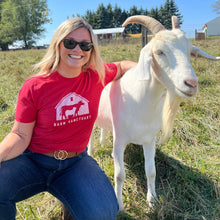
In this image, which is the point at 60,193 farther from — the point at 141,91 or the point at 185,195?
the point at 185,195

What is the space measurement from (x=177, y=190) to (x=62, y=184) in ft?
4.24

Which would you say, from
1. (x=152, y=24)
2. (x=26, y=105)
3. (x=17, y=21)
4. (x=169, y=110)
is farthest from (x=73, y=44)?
(x=17, y=21)

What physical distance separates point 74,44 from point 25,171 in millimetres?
1078

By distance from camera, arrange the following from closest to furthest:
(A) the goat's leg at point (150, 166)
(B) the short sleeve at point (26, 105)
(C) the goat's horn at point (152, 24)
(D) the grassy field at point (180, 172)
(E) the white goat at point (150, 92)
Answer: (E) the white goat at point (150, 92), (B) the short sleeve at point (26, 105), (C) the goat's horn at point (152, 24), (D) the grassy field at point (180, 172), (A) the goat's leg at point (150, 166)

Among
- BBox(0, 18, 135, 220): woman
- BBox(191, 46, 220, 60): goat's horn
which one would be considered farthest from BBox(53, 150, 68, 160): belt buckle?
BBox(191, 46, 220, 60): goat's horn

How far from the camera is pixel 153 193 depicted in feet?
7.45

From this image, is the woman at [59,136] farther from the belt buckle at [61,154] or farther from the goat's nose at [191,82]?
the goat's nose at [191,82]

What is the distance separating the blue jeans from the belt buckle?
0.03 meters

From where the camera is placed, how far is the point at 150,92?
193 cm

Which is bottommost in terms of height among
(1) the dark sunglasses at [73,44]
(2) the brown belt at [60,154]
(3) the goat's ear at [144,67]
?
→ (2) the brown belt at [60,154]

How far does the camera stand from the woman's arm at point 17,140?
5.28 feet

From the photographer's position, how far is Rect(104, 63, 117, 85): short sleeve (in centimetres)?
215

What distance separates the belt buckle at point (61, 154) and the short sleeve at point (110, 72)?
0.81 meters

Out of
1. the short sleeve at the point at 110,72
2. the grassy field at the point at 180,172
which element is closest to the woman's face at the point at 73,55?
the short sleeve at the point at 110,72
